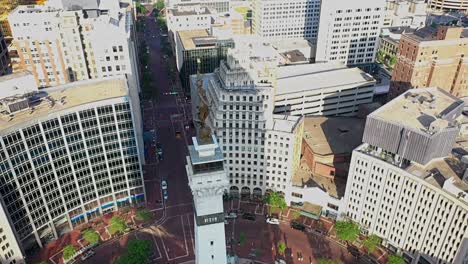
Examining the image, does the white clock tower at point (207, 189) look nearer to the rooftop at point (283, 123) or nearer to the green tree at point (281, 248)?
the green tree at point (281, 248)

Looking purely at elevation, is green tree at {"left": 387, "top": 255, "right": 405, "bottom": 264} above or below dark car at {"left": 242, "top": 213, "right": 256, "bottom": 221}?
above

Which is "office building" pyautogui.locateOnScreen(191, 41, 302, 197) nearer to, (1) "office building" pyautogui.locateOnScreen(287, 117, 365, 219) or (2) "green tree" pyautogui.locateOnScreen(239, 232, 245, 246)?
(1) "office building" pyautogui.locateOnScreen(287, 117, 365, 219)

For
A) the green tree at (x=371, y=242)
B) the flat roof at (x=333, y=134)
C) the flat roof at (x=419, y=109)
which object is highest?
the flat roof at (x=419, y=109)

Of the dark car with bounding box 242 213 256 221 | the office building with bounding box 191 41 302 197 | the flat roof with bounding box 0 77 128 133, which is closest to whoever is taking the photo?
the flat roof with bounding box 0 77 128 133

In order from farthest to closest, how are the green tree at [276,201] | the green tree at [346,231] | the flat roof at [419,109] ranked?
the green tree at [276,201]
the green tree at [346,231]
the flat roof at [419,109]

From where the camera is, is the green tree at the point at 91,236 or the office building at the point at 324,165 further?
the office building at the point at 324,165

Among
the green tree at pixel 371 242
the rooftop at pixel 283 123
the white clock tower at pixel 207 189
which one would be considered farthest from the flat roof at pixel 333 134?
the white clock tower at pixel 207 189

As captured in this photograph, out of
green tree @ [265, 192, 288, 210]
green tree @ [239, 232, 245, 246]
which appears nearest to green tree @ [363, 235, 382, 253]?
green tree @ [265, 192, 288, 210]
